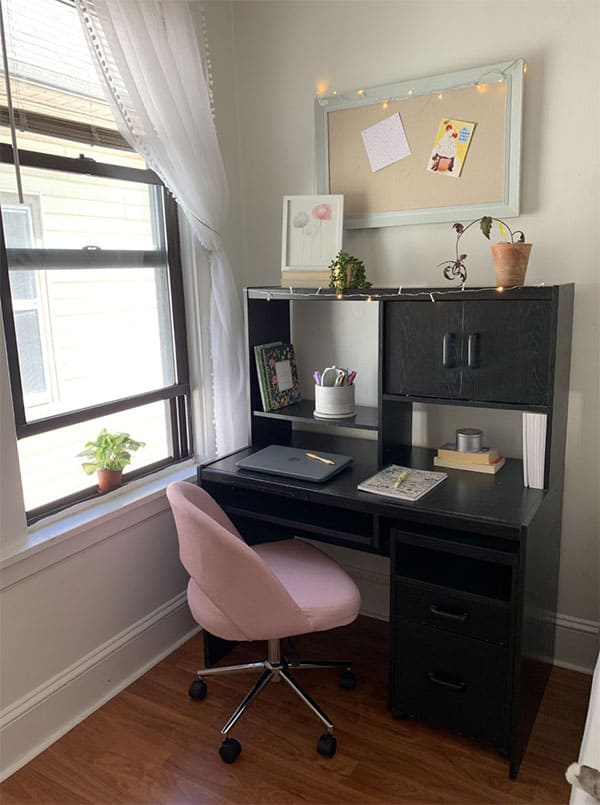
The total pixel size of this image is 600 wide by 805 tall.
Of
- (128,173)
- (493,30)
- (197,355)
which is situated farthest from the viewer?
(197,355)

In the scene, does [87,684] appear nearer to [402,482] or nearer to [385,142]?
[402,482]

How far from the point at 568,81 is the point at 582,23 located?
6.4 inches

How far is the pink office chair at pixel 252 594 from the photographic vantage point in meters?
1.73

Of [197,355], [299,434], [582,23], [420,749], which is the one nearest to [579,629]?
[420,749]

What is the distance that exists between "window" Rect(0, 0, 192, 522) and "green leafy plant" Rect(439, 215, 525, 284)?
102 centimetres

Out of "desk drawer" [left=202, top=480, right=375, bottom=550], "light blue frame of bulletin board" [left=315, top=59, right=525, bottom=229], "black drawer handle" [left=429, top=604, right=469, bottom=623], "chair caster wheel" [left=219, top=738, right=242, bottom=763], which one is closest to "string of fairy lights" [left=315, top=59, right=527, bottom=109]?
"light blue frame of bulletin board" [left=315, top=59, right=525, bottom=229]

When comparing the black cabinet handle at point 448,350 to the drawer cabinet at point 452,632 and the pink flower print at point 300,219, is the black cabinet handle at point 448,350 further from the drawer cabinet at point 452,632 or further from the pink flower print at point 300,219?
the pink flower print at point 300,219

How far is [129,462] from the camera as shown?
222 centimetres

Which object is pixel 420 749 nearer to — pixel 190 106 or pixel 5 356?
pixel 5 356

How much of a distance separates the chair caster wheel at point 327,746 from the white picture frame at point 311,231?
1.54m

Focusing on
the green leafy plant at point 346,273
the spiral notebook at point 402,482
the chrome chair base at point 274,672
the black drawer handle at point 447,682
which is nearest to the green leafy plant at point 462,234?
the green leafy plant at point 346,273

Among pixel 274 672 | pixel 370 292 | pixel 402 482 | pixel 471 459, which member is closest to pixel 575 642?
pixel 471 459

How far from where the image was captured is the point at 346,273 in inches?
85.7

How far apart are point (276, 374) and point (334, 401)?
1.03 feet
